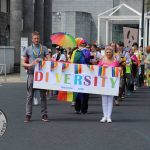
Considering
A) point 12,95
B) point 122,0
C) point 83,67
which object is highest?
point 122,0

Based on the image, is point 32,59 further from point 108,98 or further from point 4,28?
point 4,28

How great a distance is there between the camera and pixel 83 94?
14.3m

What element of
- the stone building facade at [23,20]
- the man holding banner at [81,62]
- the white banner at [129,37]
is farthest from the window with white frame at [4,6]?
the man holding banner at [81,62]

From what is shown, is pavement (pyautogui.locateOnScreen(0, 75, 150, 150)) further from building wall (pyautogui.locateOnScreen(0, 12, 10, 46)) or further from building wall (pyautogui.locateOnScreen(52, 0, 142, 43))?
building wall (pyautogui.locateOnScreen(52, 0, 142, 43))

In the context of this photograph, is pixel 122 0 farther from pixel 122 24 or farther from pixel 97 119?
pixel 97 119

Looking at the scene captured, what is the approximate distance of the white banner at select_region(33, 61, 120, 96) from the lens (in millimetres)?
13227

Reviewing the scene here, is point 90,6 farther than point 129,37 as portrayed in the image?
Yes

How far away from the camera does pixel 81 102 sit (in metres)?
14.4

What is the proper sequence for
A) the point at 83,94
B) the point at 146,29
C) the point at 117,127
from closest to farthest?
the point at 117,127, the point at 83,94, the point at 146,29

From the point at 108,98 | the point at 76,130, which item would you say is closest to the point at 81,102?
the point at 108,98

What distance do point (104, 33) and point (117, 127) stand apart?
146 ft

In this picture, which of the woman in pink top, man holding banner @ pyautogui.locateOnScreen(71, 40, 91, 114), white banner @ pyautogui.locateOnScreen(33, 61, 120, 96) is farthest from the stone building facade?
the woman in pink top

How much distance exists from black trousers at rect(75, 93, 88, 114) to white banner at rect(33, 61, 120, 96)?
849 mm

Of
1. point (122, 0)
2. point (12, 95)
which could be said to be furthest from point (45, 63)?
point (122, 0)
